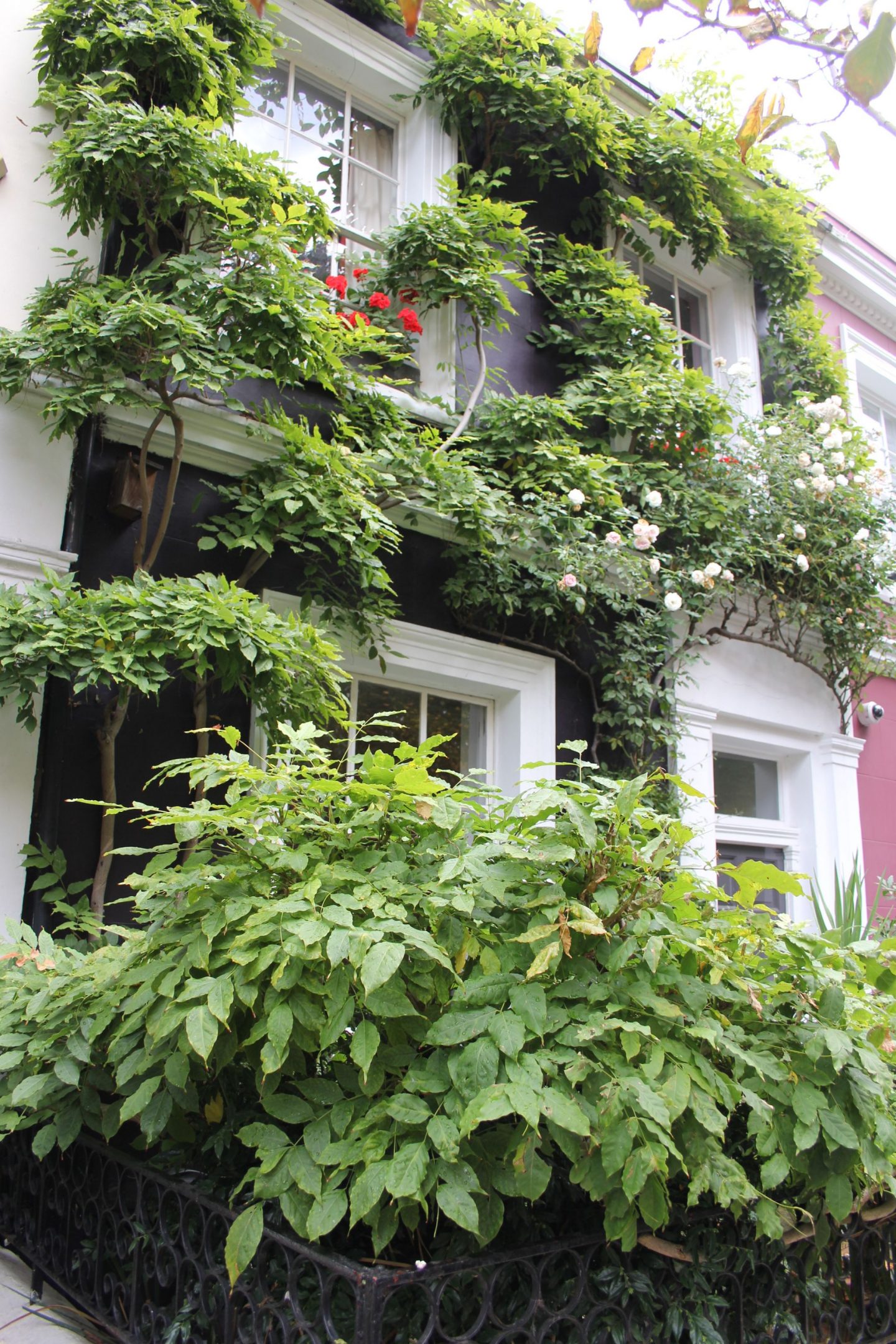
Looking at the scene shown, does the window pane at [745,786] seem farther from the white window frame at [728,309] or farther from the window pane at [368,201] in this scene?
the window pane at [368,201]

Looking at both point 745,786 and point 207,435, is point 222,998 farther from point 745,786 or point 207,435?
point 745,786

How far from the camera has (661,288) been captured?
Result: 688 cm

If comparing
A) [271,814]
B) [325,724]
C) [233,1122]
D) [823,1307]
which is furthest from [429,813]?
[325,724]

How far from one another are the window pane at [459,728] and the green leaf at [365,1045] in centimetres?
322

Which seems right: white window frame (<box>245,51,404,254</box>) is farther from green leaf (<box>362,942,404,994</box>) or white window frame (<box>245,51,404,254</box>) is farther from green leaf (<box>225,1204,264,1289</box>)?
green leaf (<box>225,1204,264,1289</box>)

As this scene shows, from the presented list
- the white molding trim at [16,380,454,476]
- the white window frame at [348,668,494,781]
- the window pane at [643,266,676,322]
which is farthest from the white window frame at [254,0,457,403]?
the window pane at [643,266,676,322]

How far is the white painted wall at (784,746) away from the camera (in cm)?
574

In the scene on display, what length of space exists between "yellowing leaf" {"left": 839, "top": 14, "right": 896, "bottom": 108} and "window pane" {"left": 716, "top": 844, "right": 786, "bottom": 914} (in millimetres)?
5201

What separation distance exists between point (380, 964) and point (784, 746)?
543cm

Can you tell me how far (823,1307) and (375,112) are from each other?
575 cm

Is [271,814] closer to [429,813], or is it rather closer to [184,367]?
[429,813]

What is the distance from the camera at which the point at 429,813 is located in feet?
5.92

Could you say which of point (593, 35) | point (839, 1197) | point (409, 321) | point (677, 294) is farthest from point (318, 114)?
point (839, 1197)

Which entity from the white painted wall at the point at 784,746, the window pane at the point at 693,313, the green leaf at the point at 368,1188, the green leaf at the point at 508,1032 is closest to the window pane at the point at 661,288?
the window pane at the point at 693,313
